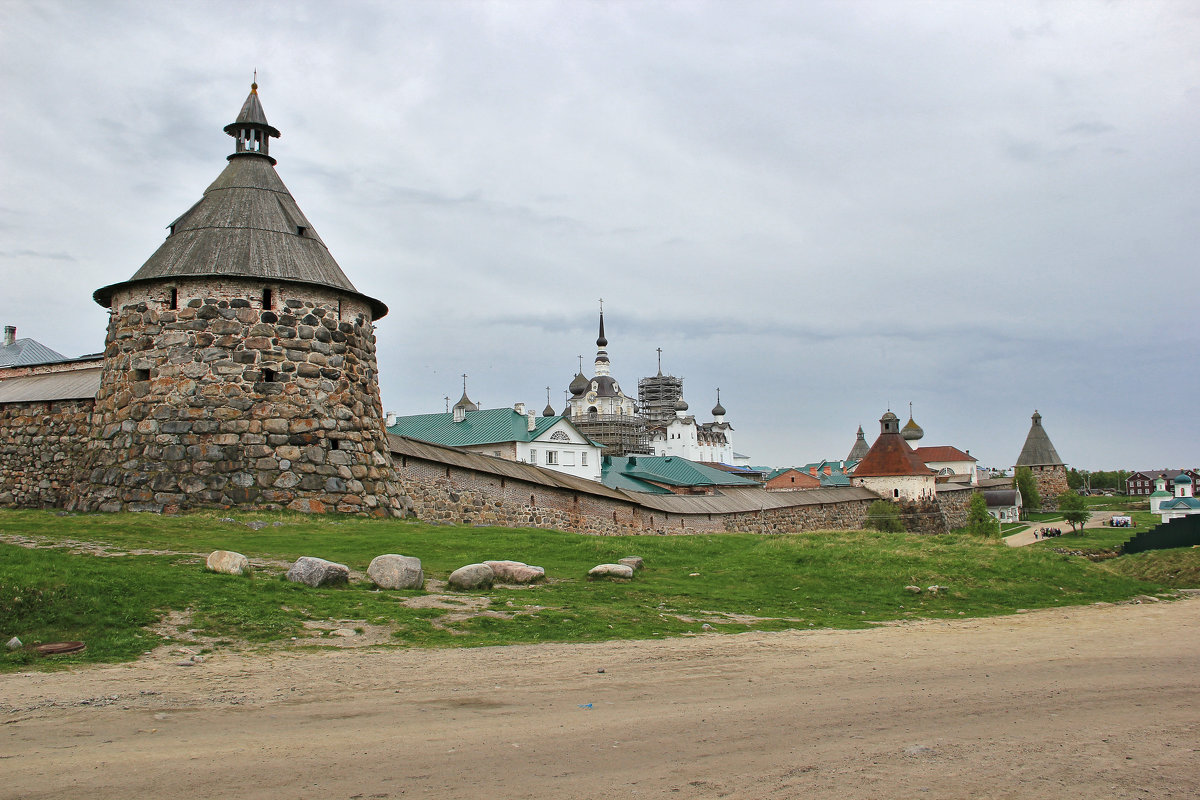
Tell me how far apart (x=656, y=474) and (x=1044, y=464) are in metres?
51.6

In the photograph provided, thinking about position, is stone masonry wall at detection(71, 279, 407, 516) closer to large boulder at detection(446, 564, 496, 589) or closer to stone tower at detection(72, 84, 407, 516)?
stone tower at detection(72, 84, 407, 516)

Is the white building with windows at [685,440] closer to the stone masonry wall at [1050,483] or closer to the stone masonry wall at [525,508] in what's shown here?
the stone masonry wall at [1050,483]

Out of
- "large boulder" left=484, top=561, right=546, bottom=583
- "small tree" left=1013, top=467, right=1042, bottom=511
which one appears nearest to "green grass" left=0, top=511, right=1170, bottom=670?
"large boulder" left=484, top=561, right=546, bottom=583

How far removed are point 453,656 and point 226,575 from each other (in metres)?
3.41

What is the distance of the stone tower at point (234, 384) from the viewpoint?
15961 millimetres

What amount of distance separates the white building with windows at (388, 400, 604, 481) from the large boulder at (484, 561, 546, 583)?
135 feet

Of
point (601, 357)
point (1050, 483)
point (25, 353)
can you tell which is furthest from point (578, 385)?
point (25, 353)

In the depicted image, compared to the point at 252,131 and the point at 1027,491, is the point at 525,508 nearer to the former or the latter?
the point at 252,131

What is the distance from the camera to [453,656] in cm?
693

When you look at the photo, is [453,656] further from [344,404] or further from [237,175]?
[237,175]

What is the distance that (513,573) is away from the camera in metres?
10.5

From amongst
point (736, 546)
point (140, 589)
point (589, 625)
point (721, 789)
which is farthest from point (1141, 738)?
point (736, 546)

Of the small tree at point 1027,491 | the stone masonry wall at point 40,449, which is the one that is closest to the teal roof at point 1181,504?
the small tree at point 1027,491

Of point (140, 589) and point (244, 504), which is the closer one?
point (140, 589)
